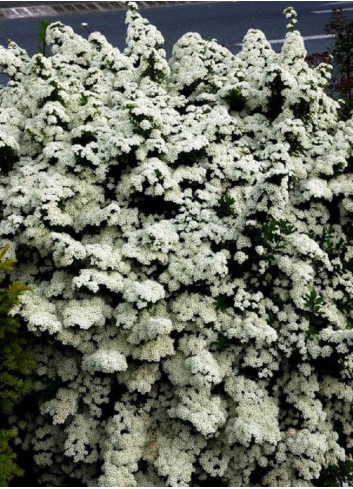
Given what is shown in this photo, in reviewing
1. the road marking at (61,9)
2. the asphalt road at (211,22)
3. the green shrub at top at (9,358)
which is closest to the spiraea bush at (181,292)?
the green shrub at top at (9,358)

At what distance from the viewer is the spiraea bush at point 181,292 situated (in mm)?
3006

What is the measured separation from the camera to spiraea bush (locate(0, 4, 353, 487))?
3.01m

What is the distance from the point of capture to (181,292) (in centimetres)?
321

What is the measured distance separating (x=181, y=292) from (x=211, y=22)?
34.2 ft

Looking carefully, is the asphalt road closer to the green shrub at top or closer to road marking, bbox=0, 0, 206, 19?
road marking, bbox=0, 0, 206, 19

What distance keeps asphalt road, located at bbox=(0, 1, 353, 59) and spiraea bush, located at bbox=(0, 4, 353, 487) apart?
7.67 metres

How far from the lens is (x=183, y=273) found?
3.14m

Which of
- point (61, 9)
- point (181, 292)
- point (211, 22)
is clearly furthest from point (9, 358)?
point (61, 9)

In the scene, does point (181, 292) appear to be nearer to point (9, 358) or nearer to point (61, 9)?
point (9, 358)

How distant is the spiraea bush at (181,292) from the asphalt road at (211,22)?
302 inches

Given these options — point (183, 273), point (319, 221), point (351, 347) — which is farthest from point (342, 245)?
point (183, 273)

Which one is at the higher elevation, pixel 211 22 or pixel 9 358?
pixel 211 22

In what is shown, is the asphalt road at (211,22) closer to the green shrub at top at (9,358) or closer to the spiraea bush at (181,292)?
the spiraea bush at (181,292)

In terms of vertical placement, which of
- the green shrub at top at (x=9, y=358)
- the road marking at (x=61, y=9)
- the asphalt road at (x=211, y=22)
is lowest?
the green shrub at top at (x=9, y=358)
